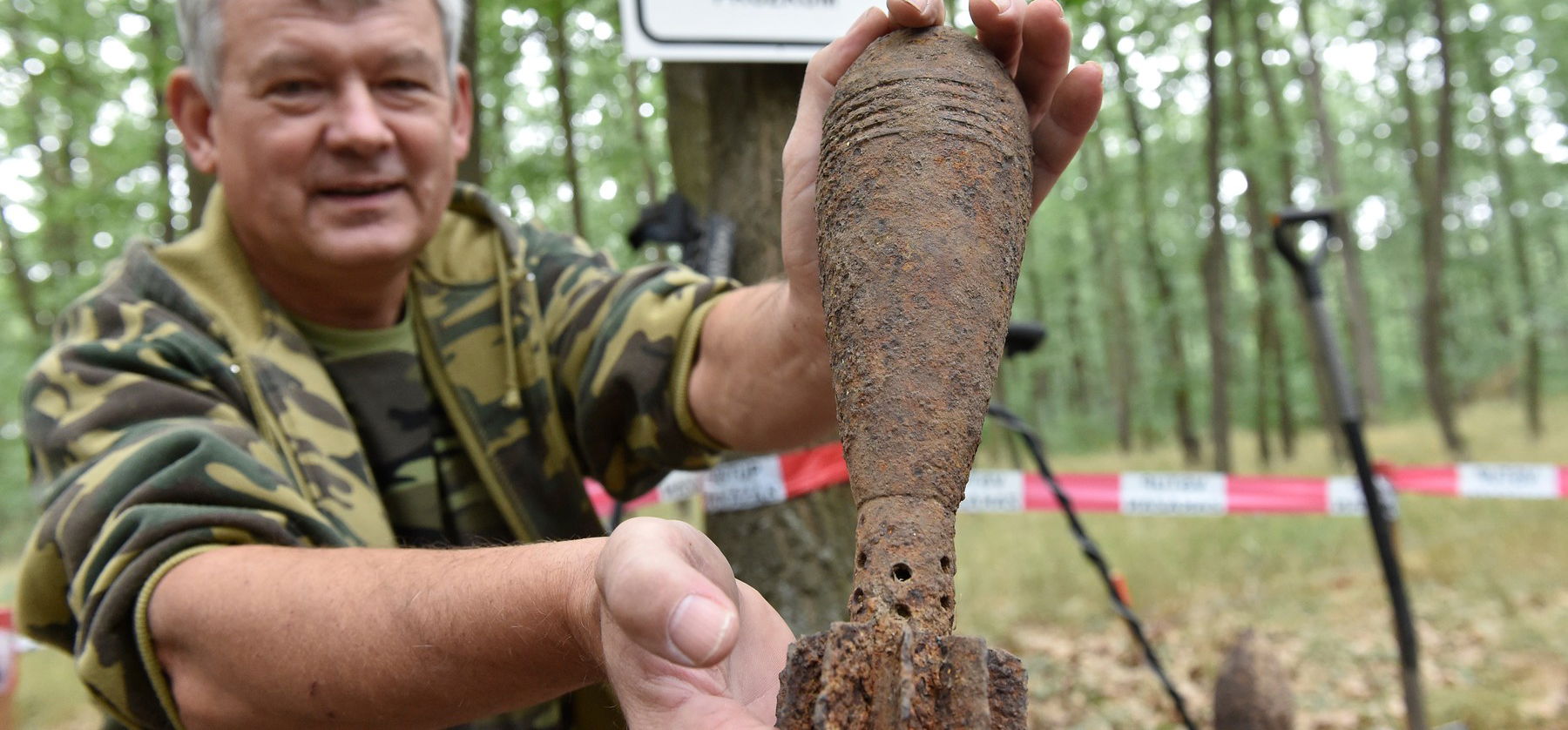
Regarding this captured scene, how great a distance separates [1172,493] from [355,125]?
21.8ft

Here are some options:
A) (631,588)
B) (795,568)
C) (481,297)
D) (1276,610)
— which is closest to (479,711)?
(631,588)

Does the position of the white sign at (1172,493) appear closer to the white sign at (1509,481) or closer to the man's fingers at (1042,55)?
the white sign at (1509,481)

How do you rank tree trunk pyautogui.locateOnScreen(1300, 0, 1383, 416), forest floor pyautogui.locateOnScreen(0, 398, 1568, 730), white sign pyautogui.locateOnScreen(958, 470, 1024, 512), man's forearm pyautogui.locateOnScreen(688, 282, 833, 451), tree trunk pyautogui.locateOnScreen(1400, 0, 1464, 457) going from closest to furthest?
man's forearm pyautogui.locateOnScreen(688, 282, 833, 451) < forest floor pyautogui.locateOnScreen(0, 398, 1568, 730) < white sign pyautogui.locateOnScreen(958, 470, 1024, 512) < tree trunk pyautogui.locateOnScreen(1400, 0, 1464, 457) < tree trunk pyautogui.locateOnScreen(1300, 0, 1383, 416)

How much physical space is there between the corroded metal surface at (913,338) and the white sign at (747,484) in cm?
215

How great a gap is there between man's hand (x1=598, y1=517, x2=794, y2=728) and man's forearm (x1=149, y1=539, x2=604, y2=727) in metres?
0.21

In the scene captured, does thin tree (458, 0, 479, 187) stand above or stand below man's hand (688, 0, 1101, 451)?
above

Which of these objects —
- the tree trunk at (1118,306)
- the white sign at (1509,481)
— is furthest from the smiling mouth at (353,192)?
the tree trunk at (1118,306)

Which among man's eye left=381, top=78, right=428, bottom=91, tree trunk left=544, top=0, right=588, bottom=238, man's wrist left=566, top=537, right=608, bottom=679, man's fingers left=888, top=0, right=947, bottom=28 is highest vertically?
tree trunk left=544, top=0, right=588, bottom=238

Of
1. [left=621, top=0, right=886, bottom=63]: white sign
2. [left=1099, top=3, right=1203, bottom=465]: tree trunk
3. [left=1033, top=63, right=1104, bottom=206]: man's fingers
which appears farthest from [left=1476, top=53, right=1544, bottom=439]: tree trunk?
[left=1033, top=63, right=1104, bottom=206]: man's fingers

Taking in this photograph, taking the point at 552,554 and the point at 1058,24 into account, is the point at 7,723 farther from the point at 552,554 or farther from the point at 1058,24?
the point at 1058,24

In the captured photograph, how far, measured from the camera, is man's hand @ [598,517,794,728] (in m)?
1.04

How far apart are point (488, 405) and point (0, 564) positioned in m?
22.8

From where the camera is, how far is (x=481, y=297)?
104 inches

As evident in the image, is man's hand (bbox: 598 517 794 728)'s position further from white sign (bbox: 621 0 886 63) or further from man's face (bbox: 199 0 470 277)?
white sign (bbox: 621 0 886 63)
